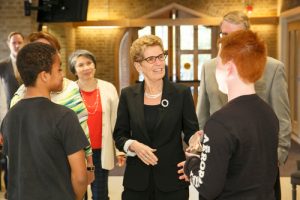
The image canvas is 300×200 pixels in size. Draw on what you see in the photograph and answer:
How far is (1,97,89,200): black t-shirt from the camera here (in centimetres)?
190

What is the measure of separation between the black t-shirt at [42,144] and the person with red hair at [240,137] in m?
0.58

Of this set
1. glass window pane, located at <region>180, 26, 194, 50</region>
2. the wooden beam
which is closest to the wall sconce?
the wooden beam

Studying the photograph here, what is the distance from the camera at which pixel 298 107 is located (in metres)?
8.96

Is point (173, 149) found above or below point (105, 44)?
below

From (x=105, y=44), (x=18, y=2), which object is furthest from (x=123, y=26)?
(x=18, y=2)

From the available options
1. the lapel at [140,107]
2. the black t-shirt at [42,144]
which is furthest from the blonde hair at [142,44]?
the black t-shirt at [42,144]

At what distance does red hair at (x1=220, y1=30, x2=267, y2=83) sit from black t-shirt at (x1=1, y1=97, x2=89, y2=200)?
2.36 feet

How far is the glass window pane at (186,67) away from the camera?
11.8 meters

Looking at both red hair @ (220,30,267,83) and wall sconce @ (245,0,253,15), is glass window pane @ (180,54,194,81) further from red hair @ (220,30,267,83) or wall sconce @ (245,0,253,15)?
red hair @ (220,30,267,83)

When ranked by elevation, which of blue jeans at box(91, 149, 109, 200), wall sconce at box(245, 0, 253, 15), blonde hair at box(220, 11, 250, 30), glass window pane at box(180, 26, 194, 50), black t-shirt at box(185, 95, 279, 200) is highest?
wall sconce at box(245, 0, 253, 15)

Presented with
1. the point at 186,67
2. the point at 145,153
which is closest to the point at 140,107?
the point at 145,153

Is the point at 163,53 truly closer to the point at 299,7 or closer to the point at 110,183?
the point at 110,183

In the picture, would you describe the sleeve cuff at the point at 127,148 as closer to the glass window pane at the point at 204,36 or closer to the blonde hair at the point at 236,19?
the blonde hair at the point at 236,19

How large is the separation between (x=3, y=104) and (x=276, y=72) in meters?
3.17
